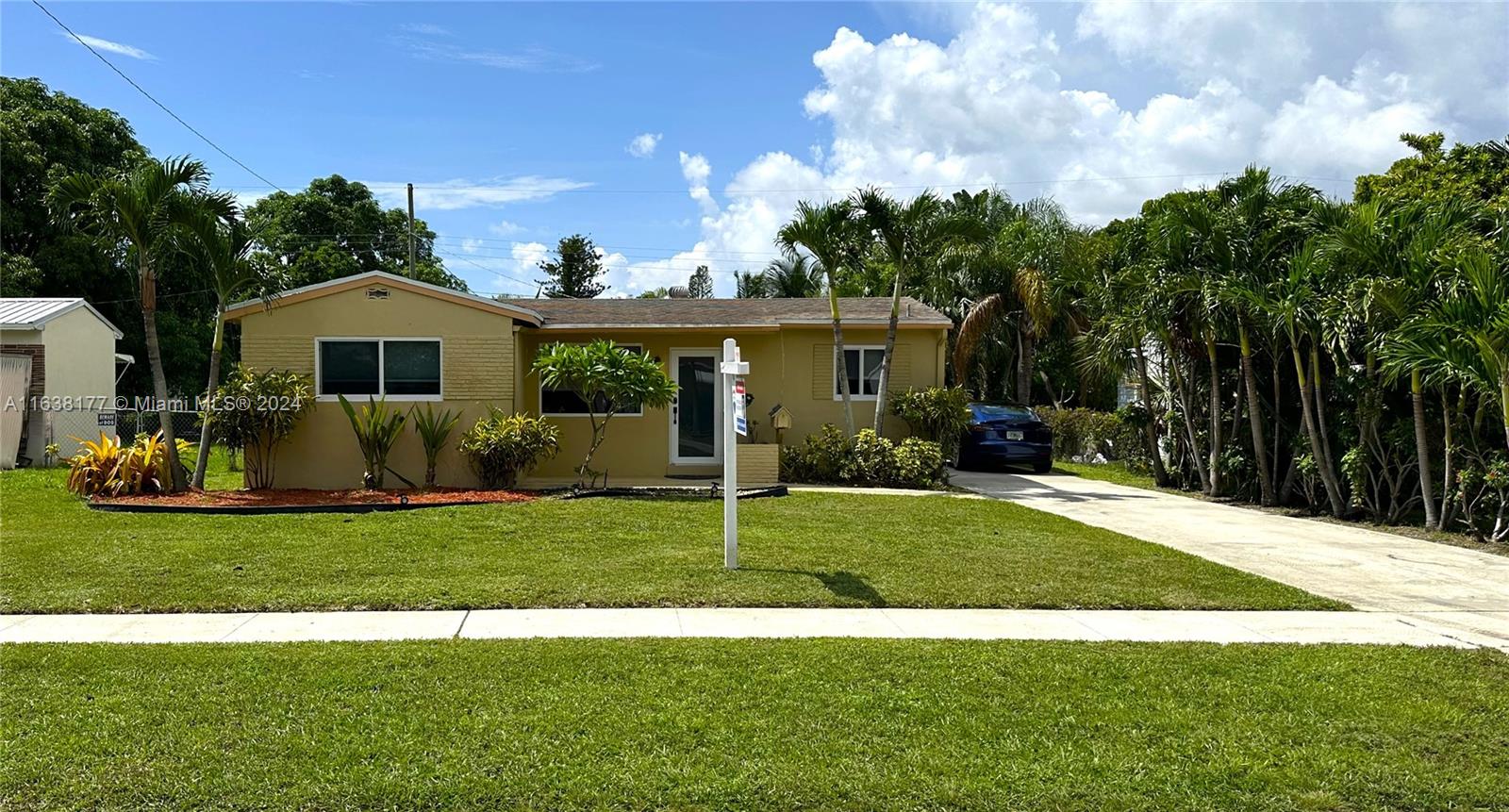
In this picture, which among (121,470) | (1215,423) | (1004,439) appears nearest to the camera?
(121,470)

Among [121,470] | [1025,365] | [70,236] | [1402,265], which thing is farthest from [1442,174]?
[70,236]

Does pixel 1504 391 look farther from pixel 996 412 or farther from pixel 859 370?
pixel 996 412

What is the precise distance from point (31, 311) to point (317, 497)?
36.0 ft

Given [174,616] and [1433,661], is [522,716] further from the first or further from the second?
[1433,661]

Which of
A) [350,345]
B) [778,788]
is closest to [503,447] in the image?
[350,345]

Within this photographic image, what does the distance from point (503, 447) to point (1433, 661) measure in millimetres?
10686

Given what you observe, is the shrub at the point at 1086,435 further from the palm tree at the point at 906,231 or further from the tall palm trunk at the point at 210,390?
the tall palm trunk at the point at 210,390

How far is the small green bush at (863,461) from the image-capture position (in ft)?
47.8

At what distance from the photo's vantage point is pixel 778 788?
3.68 meters

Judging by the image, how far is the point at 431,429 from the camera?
1329 cm

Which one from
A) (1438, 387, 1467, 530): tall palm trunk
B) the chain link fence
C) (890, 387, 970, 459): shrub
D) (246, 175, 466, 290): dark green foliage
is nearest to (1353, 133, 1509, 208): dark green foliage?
(1438, 387, 1467, 530): tall palm trunk

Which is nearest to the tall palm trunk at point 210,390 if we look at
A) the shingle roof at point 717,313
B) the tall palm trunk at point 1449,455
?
the shingle roof at point 717,313

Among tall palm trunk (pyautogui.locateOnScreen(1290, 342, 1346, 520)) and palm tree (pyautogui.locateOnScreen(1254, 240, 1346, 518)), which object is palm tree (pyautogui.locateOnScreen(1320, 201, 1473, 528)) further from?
tall palm trunk (pyautogui.locateOnScreen(1290, 342, 1346, 520))

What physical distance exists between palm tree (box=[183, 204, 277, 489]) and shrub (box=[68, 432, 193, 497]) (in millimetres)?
512
